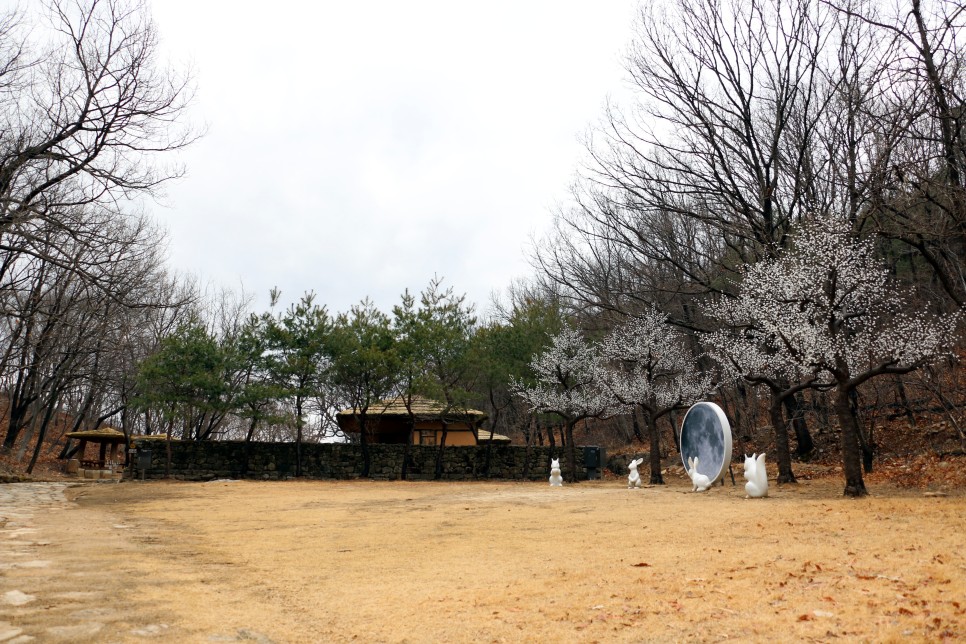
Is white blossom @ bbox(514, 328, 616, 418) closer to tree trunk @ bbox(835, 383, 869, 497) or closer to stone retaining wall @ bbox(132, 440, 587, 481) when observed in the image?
stone retaining wall @ bbox(132, 440, 587, 481)

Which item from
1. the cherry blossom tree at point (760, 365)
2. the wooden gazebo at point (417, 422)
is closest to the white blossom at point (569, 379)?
the wooden gazebo at point (417, 422)

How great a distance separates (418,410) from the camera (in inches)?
1169

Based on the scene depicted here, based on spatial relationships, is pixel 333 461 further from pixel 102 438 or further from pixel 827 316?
pixel 827 316

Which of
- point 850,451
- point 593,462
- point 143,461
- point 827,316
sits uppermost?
point 827,316

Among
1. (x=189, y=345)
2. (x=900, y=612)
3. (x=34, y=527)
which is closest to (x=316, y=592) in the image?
(x=900, y=612)

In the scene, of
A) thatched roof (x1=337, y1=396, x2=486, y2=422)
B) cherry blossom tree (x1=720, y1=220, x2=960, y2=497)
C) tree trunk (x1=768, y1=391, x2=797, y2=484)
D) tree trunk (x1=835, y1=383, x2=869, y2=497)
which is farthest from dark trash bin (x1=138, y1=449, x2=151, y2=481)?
tree trunk (x1=835, y1=383, x2=869, y2=497)

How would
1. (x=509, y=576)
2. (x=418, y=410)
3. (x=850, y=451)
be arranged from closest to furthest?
1. (x=509, y=576)
2. (x=850, y=451)
3. (x=418, y=410)

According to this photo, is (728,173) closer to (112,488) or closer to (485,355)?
(485,355)

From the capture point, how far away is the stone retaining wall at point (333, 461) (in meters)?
23.8

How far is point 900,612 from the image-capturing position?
4250 mm

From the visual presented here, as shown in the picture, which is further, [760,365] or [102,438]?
[102,438]

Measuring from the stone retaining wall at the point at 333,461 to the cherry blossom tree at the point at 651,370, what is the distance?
14.7 feet

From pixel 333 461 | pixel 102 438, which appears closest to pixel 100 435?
pixel 102 438

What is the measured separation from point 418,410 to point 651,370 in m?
11.7
